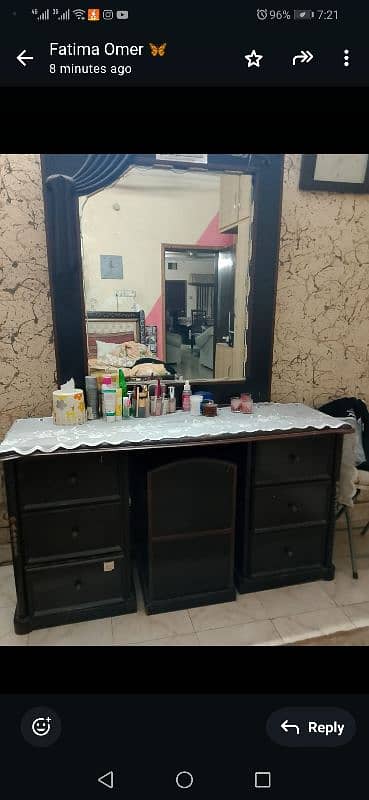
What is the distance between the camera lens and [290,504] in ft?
5.96

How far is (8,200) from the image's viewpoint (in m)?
1.75

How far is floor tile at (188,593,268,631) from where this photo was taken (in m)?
1.66

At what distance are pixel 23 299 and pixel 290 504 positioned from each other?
1.48 metres

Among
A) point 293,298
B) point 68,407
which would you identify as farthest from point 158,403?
point 293,298

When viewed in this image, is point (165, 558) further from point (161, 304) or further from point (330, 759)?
point (330, 759)

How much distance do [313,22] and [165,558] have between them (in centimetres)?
166

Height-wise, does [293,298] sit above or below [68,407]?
above

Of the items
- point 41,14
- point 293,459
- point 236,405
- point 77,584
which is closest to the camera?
point 41,14

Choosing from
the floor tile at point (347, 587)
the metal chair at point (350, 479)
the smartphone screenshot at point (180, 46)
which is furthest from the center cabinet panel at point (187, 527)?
the smartphone screenshot at point (180, 46)

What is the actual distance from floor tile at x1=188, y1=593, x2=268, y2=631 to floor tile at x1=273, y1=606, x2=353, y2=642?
0.10 metres

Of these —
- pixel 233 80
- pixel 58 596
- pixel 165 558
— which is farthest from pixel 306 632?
pixel 233 80

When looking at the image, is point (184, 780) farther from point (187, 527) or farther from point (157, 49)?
point (187, 527)

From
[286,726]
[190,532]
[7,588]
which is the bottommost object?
[7,588]

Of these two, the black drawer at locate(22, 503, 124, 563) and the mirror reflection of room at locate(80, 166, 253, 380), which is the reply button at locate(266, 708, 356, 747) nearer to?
the black drawer at locate(22, 503, 124, 563)
